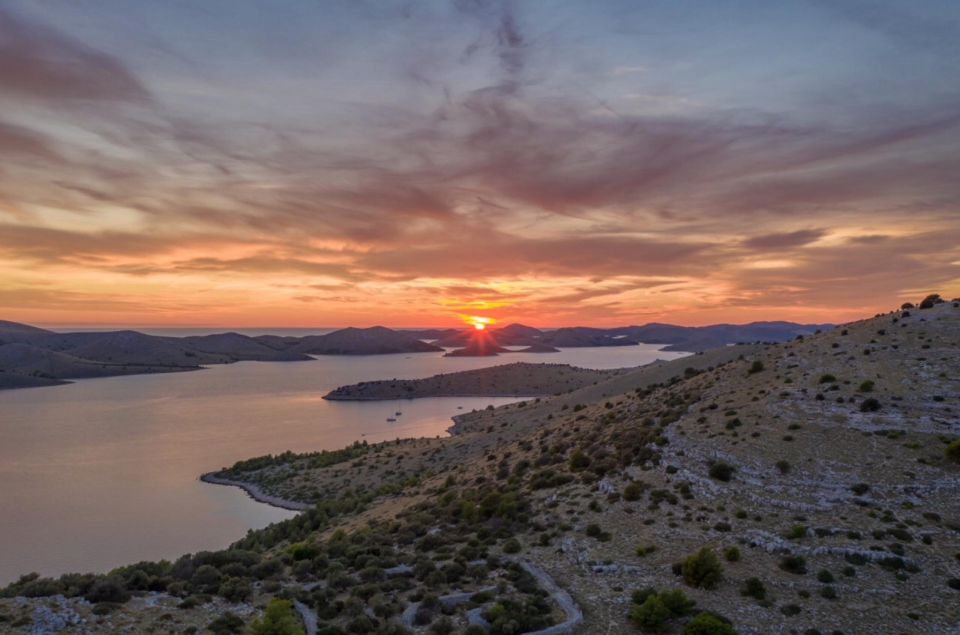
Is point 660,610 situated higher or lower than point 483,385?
higher

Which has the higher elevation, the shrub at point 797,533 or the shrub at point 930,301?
the shrub at point 930,301

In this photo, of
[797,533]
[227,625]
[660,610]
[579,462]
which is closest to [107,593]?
[227,625]

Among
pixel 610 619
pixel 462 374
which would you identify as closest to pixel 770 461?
pixel 610 619

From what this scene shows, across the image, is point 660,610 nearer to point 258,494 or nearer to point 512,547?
point 512,547

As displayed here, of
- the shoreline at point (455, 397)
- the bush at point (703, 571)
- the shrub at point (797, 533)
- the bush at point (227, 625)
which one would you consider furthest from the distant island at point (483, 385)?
the bush at point (227, 625)

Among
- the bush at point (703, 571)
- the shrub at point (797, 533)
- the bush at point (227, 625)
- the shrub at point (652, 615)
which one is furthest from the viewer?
the shrub at point (797, 533)

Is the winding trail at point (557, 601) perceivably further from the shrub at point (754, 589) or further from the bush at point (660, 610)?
the shrub at point (754, 589)

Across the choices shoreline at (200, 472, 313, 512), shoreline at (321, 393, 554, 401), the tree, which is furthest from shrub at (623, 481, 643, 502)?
shoreline at (321, 393, 554, 401)

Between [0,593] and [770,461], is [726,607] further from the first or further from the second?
[0,593]

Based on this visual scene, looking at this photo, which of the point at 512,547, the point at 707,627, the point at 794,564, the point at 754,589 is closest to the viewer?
the point at 707,627
